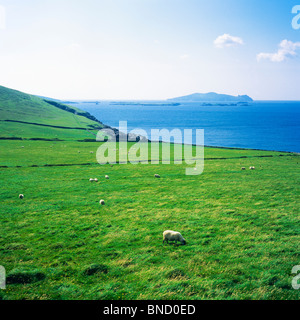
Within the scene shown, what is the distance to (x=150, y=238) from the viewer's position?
1443 cm

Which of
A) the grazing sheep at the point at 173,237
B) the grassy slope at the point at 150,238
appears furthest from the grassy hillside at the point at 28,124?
the grazing sheep at the point at 173,237

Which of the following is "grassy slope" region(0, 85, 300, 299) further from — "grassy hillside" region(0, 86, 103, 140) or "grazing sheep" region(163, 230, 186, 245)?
"grassy hillside" region(0, 86, 103, 140)

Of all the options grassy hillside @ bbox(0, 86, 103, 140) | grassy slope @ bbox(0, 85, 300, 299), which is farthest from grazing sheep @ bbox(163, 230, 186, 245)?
grassy hillside @ bbox(0, 86, 103, 140)

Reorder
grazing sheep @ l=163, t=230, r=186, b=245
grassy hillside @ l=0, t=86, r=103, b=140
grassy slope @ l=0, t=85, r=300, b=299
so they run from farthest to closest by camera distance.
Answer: grassy hillside @ l=0, t=86, r=103, b=140
grazing sheep @ l=163, t=230, r=186, b=245
grassy slope @ l=0, t=85, r=300, b=299

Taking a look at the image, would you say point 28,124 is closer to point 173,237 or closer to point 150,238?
point 150,238

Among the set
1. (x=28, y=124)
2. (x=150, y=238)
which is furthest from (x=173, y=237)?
(x=28, y=124)

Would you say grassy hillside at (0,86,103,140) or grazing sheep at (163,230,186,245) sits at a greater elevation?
grassy hillside at (0,86,103,140)

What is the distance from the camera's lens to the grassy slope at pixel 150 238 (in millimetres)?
9961

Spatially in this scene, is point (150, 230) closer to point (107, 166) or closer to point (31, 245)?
point (31, 245)

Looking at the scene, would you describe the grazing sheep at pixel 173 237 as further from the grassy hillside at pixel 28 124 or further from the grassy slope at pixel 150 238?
the grassy hillside at pixel 28 124

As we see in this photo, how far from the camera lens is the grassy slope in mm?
9961

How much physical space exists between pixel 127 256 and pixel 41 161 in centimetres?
3578

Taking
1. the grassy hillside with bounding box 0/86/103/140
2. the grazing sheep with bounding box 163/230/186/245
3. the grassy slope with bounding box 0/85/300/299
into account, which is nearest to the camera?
the grassy slope with bounding box 0/85/300/299
